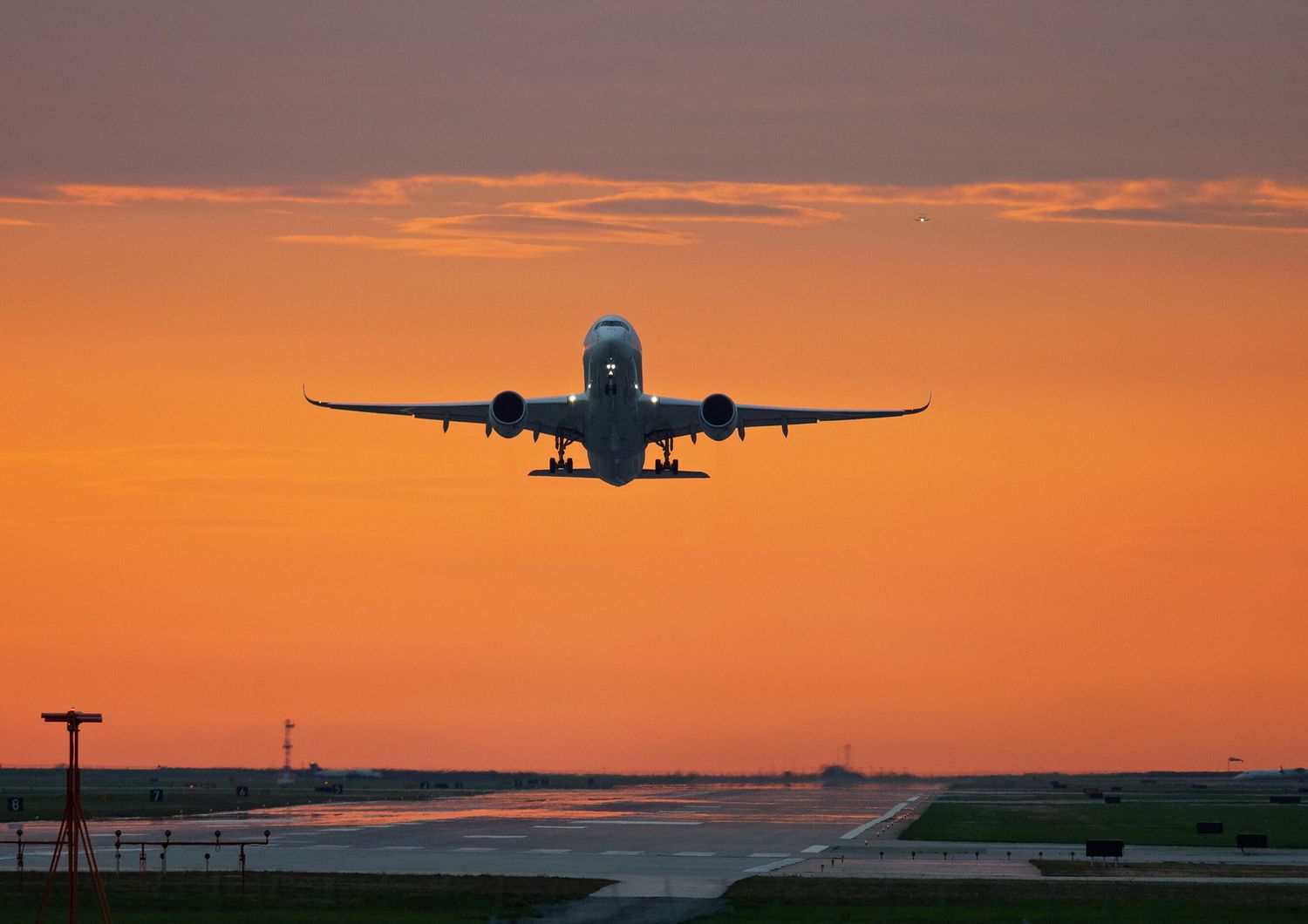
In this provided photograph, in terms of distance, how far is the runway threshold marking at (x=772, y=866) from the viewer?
2486 inches

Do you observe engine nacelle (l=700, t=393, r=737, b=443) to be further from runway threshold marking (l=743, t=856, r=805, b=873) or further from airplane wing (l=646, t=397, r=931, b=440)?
runway threshold marking (l=743, t=856, r=805, b=873)

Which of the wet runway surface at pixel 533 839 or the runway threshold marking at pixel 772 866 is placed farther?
the wet runway surface at pixel 533 839

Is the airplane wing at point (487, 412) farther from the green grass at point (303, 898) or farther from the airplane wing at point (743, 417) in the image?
the green grass at point (303, 898)

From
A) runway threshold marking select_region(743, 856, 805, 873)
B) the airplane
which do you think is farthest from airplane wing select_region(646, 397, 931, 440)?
runway threshold marking select_region(743, 856, 805, 873)

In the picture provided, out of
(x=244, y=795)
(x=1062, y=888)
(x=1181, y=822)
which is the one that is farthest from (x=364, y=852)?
(x=244, y=795)

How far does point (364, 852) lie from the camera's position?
73562 mm

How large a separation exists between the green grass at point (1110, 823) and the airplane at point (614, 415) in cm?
2412

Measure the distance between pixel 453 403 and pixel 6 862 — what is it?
27271mm

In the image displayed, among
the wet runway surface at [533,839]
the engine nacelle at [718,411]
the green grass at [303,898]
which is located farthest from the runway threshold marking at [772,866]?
the engine nacelle at [718,411]

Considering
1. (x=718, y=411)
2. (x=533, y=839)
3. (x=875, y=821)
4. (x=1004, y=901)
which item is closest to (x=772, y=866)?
(x=1004, y=901)

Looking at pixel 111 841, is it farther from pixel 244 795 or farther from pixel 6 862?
pixel 244 795

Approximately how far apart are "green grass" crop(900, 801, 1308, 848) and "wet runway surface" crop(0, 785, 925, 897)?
5.38 metres

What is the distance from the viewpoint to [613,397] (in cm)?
6975

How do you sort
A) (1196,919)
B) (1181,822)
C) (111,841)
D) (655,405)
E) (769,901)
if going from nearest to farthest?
(1196,919), (769,901), (655,405), (111,841), (1181,822)
